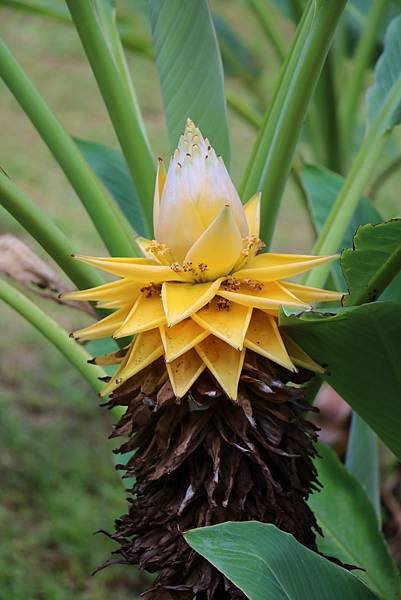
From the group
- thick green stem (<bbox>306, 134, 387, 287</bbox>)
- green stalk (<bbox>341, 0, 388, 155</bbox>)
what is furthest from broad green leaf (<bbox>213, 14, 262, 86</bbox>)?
thick green stem (<bbox>306, 134, 387, 287</bbox>)

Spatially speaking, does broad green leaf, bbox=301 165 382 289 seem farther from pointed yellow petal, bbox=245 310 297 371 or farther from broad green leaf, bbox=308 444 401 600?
pointed yellow petal, bbox=245 310 297 371

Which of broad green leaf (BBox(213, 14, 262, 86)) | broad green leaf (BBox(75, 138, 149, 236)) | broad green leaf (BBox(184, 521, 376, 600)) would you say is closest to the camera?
broad green leaf (BBox(184, 521, 376, 600))

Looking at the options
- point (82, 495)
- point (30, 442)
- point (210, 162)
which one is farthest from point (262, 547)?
point (30, 442)

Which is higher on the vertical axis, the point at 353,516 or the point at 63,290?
the point at 63,290

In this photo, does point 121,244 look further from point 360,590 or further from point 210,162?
point 360,590

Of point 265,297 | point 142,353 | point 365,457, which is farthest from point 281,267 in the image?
point 365,457

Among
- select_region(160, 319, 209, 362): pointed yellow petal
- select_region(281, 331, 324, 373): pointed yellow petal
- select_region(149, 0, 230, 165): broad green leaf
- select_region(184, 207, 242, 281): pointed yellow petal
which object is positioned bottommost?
select_region(160, 319, 209, 362): pointed yellow petal
